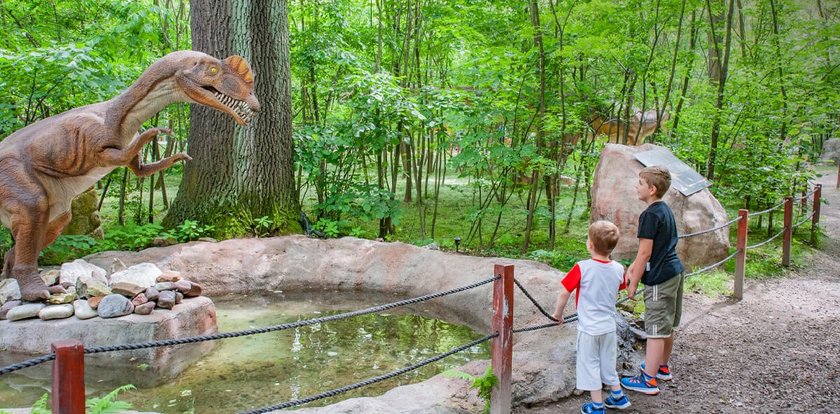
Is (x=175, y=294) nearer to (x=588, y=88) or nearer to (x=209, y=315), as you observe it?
(x=209, y=315)

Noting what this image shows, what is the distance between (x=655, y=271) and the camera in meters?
3.71

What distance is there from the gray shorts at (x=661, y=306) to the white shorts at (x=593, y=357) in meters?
0.56

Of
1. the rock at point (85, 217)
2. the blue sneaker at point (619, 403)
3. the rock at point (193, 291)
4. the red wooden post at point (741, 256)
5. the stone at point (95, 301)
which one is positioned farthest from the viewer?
the rock at point (85, 217)

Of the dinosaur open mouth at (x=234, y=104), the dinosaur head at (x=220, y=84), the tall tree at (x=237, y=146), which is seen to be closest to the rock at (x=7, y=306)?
the dinosaur head at (x=220, y=84)

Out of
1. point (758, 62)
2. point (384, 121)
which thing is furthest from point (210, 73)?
point (758, 62)

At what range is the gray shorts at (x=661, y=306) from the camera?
3.73 m

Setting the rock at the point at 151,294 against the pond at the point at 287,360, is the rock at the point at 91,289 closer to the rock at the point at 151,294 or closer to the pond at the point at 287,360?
the rock at the point at 151,294

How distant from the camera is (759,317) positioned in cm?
558

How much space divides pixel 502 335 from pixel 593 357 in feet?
1.70

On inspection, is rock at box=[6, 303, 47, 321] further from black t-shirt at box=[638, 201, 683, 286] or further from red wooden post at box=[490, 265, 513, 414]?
black t-shirt at box=[638, 201, 683, 286]

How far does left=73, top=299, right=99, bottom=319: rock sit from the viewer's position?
421 centimetres

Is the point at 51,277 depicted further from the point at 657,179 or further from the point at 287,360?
the point at 657,179

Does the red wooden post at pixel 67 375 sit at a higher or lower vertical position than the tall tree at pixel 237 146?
lower

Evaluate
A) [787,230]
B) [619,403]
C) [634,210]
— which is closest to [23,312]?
[619,403]
